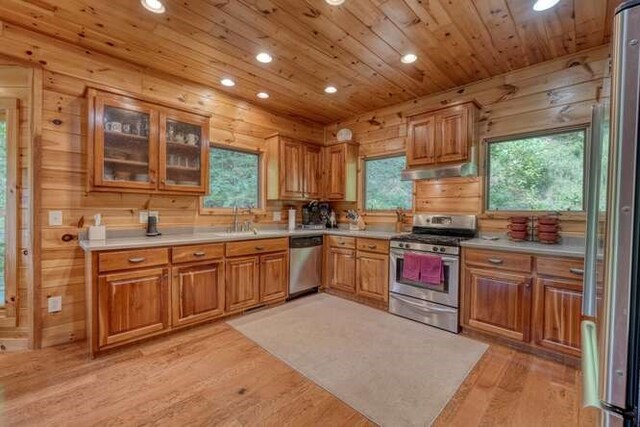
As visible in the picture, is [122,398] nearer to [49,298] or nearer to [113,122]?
[49,298]

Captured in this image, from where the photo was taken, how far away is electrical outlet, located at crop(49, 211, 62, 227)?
2.64 metres

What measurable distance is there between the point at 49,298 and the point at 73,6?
2.41 metres

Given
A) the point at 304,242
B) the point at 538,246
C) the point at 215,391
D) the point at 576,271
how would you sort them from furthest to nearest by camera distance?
the point at 304,242 < the point at 538,246 < the point at 576,271 < the point at 215,391

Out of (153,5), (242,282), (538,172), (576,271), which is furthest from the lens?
(242,282)

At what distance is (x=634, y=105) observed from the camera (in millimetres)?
507

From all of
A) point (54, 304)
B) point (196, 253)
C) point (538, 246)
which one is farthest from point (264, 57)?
point (538, 246)

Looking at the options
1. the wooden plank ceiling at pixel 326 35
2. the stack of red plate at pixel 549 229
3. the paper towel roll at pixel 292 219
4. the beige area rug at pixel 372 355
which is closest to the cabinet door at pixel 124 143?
the wooden plank ceiling at pixel 326 35

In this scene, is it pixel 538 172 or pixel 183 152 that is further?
pixel 183 152

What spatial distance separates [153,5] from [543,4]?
2825 mm

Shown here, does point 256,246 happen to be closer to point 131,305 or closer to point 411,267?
point 131,305

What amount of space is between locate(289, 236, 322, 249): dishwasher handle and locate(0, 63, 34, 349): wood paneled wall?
2.54 metres

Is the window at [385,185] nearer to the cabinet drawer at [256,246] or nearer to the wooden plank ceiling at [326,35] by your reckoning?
the wooden plank ceiling at [326,35]

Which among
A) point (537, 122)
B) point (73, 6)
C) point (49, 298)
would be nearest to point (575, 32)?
point (537, 122)

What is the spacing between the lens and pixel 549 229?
280 cm
